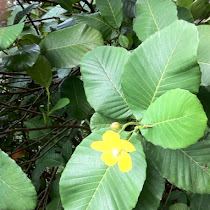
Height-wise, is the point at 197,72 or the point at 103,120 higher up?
the point at 197,72

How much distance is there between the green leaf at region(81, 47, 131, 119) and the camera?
0.61 metres

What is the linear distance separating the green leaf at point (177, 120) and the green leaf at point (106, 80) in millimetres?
158

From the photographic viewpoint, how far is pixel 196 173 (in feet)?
1.78

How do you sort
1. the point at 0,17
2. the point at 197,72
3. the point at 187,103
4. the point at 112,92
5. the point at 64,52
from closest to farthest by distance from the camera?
the point at 187,103 → the point at 197,72 → the point at 112,92 → the point at 64,52 → the point at 0,17

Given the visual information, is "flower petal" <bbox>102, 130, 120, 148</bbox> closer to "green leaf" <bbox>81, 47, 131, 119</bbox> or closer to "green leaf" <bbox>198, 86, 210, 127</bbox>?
"green leaf" <bbox>81, 47, 131, 119</bbox>

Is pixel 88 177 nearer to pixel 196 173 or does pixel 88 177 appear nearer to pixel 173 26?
pixel 196 173

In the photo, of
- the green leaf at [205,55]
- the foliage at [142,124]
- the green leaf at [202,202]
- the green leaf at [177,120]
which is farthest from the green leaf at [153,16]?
the green leaf at [202,202]

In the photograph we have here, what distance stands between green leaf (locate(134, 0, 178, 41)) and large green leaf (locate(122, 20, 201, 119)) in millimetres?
149

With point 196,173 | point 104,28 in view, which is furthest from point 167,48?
point 104,28

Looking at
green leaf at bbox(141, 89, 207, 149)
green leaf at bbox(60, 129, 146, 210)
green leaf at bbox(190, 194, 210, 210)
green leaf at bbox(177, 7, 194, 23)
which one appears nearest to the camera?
green leaf at bbox(141, 89, 207, 149)

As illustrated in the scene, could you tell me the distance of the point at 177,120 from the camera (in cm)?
41

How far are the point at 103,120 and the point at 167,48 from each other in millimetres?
244

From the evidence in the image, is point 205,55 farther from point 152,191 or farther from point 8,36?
point 8,36

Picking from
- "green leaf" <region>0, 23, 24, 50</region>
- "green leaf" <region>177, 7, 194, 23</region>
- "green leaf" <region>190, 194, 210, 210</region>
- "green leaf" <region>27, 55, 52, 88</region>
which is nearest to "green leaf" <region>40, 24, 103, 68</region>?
"green leaf" <region>27, 55, 52, 88</region>
